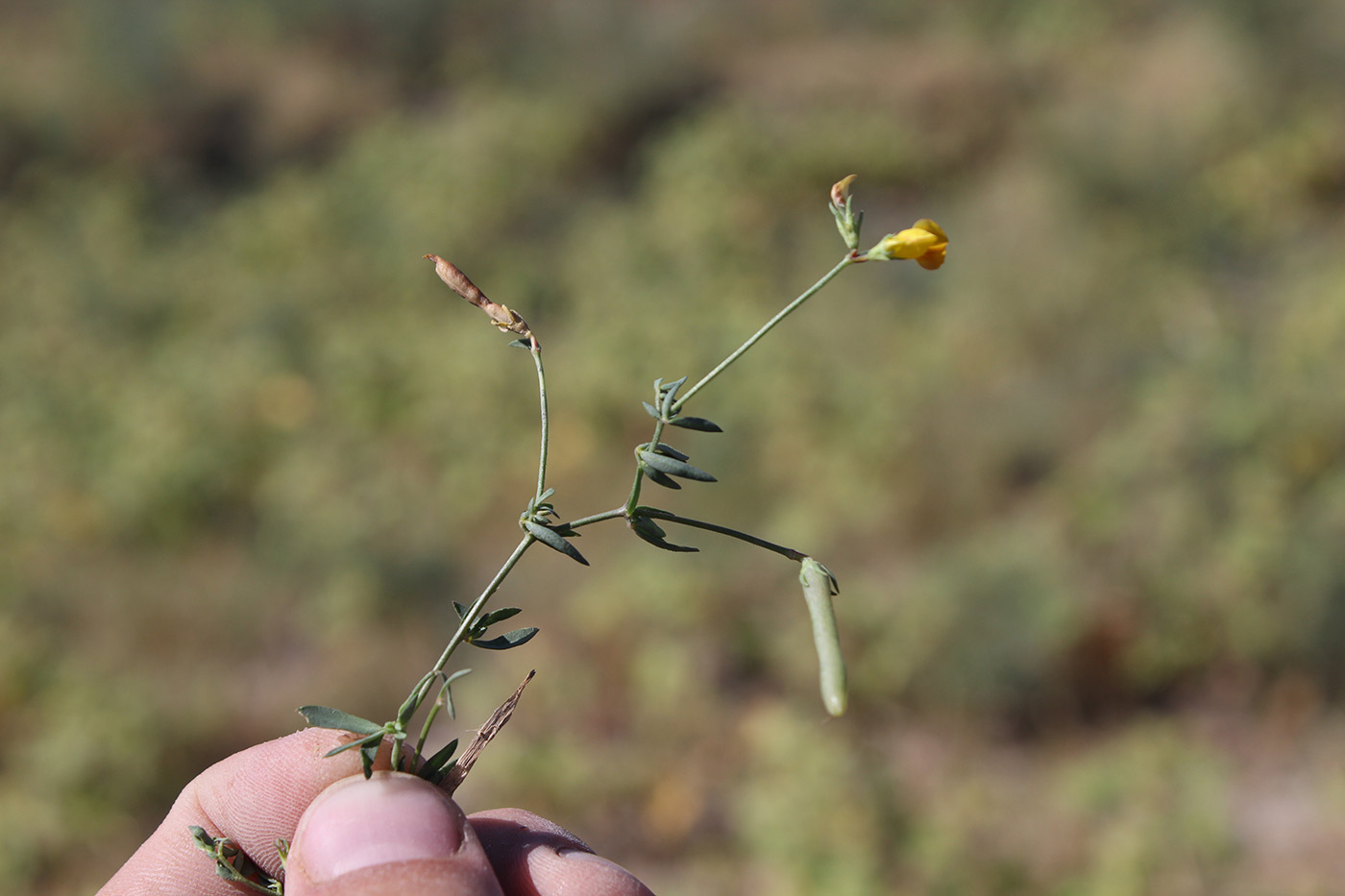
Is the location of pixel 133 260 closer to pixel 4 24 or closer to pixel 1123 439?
pixel 4 24

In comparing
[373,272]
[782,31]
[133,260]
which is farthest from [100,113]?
[782,31]

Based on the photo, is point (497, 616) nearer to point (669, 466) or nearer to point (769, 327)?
point (669, 466)

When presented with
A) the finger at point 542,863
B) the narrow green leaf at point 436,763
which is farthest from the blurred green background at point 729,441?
the narrow green leaf at point 436,763

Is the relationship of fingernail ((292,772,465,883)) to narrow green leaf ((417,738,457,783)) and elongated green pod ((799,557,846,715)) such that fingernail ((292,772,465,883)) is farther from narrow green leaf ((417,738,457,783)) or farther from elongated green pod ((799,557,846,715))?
elongated green pod ((799,557,846,715))

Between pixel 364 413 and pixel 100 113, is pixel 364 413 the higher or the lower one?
the lower one

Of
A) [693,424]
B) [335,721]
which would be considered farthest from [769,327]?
[335,721]
